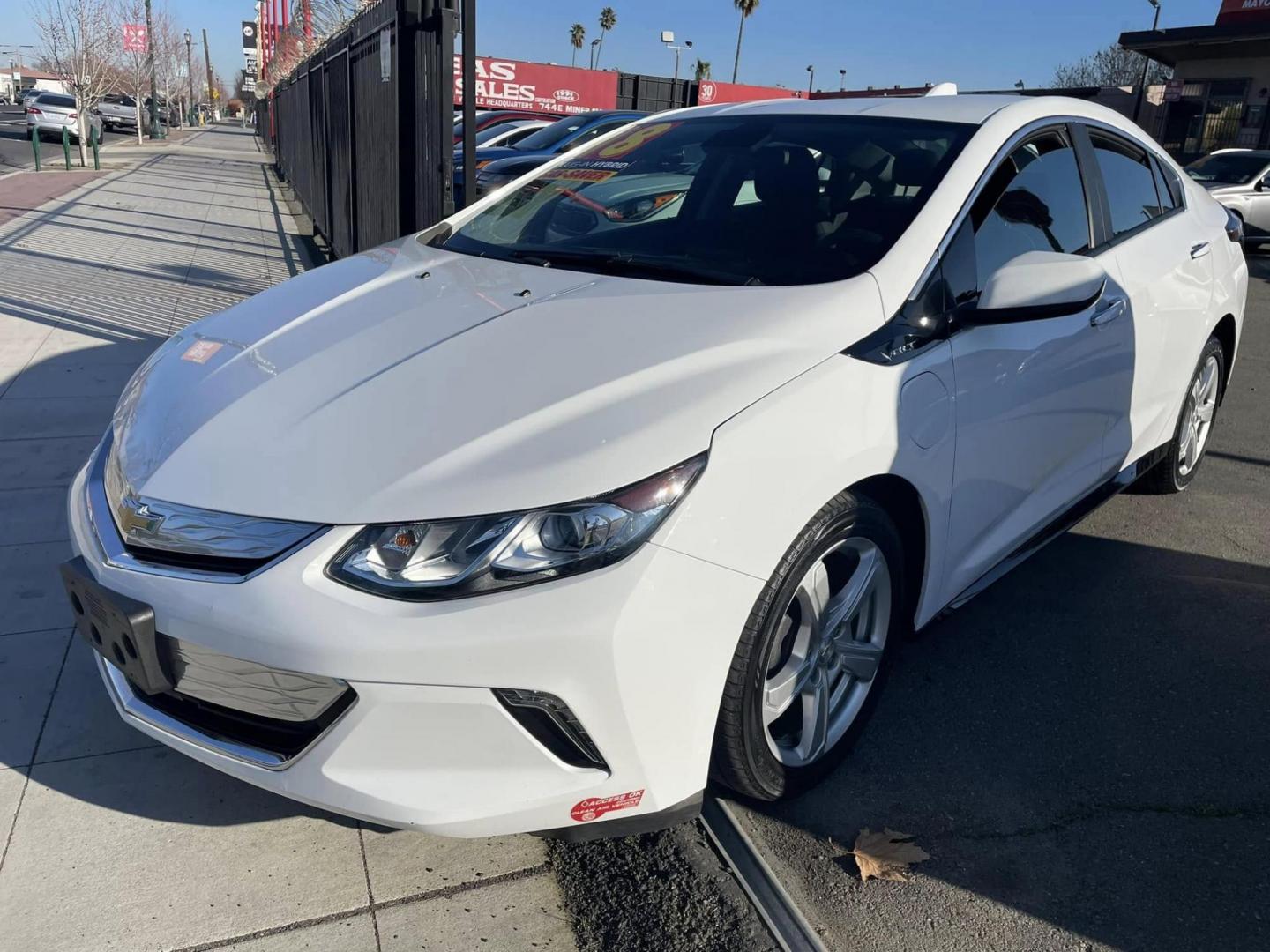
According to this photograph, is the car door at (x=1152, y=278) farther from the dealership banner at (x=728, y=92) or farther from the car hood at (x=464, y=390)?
the dealership banner at (x=728, y=92)

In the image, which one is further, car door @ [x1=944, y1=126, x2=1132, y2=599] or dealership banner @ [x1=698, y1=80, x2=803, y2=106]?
→ dealership banner @ [x1=698, y1=80, x2=803, y2=106]

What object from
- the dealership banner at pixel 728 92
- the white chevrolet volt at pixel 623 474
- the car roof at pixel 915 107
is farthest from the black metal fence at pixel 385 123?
the dealership banner at pixel 728 92

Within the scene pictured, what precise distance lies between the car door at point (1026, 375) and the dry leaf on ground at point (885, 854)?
0.71m

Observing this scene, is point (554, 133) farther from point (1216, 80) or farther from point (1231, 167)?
point (1216, 80)

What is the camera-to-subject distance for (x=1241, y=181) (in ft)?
50.2

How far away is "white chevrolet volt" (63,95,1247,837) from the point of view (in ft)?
6.25

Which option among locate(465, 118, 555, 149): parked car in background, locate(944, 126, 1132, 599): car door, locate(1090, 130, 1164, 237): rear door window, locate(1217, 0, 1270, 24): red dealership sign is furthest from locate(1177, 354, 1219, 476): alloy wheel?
locate(1217, 0, 1270, 24): red dealership sign

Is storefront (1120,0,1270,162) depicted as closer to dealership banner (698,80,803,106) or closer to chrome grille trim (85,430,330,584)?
dealership banner (698,80,803,106)

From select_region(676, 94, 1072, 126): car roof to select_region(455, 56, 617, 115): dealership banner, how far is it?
31.3m

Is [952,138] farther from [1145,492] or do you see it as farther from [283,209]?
[283,209]

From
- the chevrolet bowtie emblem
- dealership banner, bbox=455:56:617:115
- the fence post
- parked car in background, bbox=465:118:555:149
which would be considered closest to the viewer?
the chevrolet bowtie emblem

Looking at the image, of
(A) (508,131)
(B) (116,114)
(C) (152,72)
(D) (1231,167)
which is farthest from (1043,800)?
(B) (116,114)

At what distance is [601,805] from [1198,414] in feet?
12.4

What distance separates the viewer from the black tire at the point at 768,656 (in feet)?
6.98
